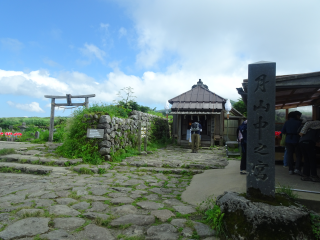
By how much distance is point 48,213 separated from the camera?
3521 mm

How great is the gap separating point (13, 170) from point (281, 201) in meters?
7.64

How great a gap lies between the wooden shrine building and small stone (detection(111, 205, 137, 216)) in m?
11.5

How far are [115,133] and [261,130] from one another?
6841mm

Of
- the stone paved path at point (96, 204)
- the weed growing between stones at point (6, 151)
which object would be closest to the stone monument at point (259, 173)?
the stone paved path at point (96, 204)

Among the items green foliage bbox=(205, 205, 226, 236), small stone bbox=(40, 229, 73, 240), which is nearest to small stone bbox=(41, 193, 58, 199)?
small stone bbox=(40, 229, 73, 240)

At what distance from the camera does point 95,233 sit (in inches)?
116

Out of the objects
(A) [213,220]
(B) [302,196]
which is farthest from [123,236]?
(B) [302,196]

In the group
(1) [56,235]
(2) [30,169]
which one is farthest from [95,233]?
(2) [30,169]

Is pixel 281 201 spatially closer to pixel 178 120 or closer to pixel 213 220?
pixel 213 220

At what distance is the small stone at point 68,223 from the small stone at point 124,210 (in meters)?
0.60

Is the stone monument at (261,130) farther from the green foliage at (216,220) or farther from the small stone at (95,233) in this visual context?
the small stone at (95,233)

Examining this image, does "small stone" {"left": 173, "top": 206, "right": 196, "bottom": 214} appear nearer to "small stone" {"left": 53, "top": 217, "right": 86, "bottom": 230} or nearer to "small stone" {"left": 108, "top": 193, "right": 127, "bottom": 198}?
"small stone" {"left": 108, "top": 193, "right": 127, "bottom": 198}

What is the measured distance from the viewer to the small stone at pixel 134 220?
10.7ft

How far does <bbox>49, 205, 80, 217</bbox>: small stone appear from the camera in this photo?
11.7ft
